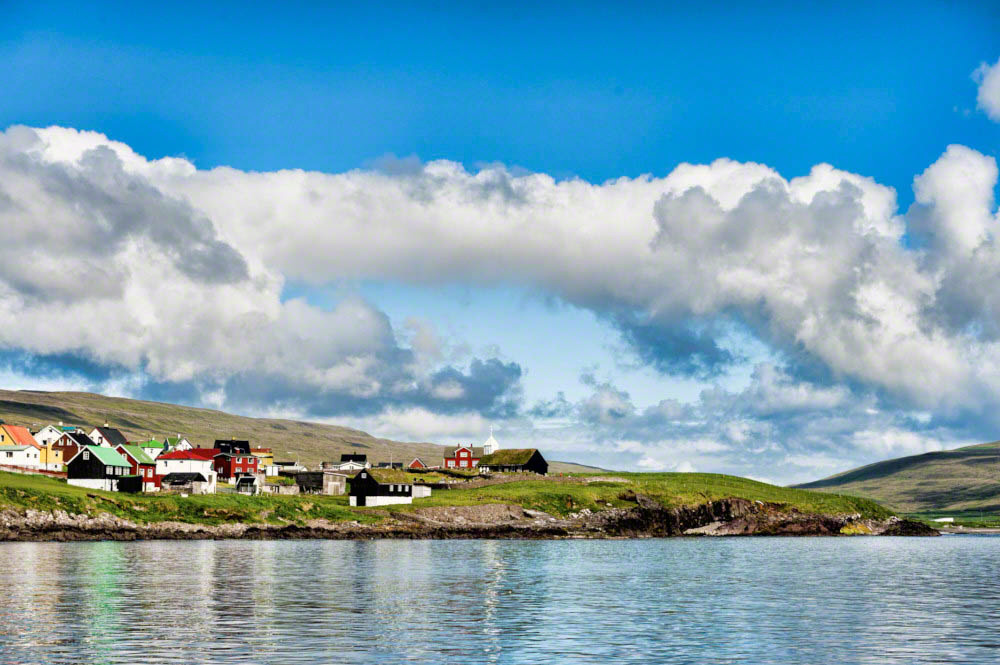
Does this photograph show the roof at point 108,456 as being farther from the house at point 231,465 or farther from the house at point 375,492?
the house at point 375,492

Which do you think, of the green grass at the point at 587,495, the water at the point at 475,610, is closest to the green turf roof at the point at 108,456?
the green grass at the point at 587,495

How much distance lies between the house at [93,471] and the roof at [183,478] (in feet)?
29.8

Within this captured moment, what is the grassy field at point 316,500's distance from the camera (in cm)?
13088

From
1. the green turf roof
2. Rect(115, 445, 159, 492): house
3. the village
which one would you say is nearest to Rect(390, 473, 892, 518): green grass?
the village

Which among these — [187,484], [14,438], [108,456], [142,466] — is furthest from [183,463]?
[108,456]

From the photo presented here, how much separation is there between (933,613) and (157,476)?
435 feet

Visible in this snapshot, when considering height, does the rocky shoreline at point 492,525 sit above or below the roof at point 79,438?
below

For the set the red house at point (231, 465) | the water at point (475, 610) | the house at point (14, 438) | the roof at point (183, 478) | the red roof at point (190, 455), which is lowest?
the water at point (475, 610)

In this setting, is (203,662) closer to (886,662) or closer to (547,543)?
(886,662)

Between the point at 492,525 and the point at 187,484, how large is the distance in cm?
4799

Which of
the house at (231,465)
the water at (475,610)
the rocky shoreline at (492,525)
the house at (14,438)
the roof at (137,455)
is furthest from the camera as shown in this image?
the house at (231,465)

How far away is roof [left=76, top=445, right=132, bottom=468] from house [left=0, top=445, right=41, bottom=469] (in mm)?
19056

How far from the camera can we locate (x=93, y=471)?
151 metres

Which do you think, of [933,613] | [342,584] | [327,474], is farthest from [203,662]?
[327,474]
